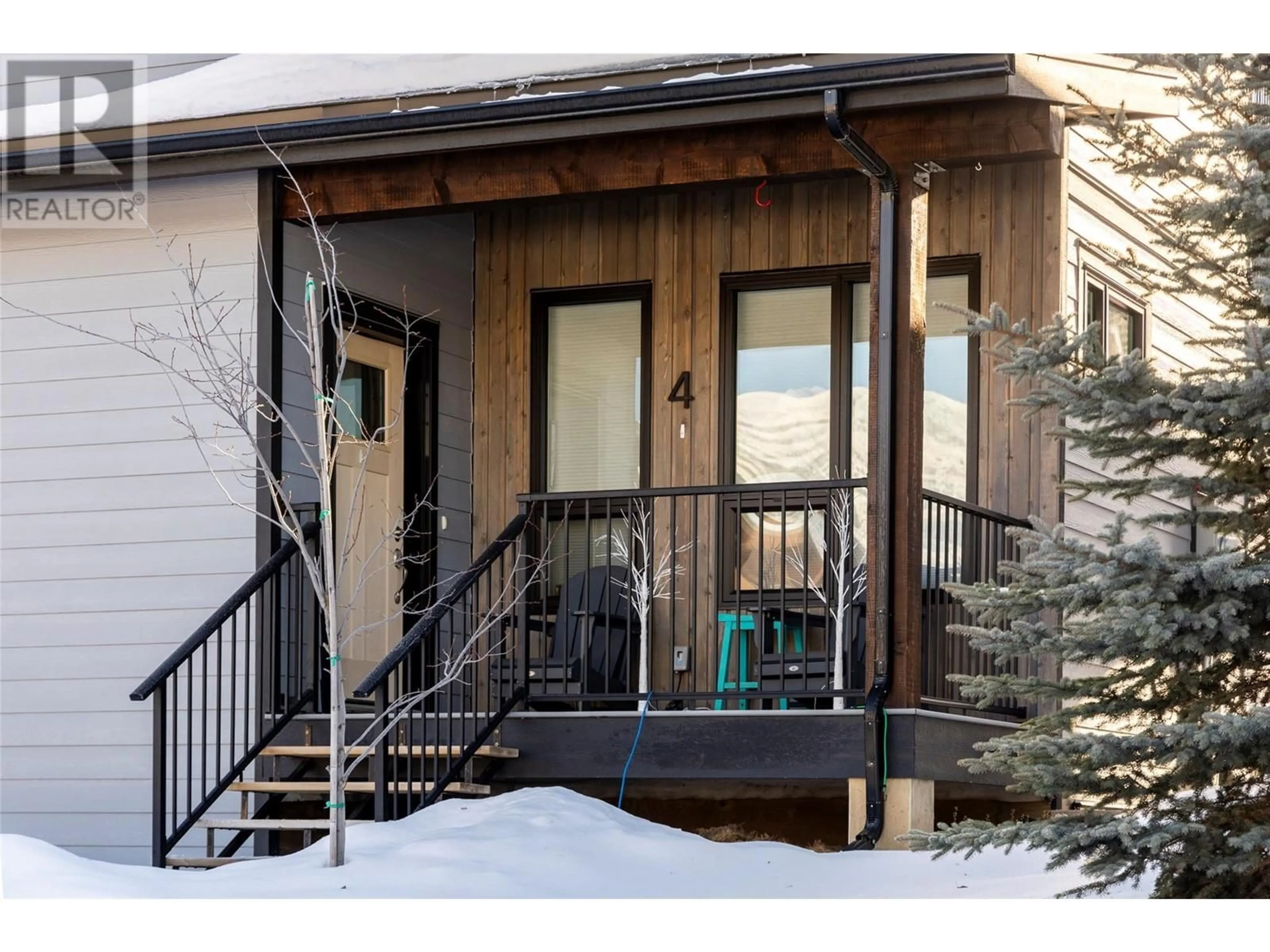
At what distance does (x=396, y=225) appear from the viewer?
9.38 metres

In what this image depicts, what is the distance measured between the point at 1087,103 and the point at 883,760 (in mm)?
2888

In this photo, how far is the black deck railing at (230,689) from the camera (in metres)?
7.46

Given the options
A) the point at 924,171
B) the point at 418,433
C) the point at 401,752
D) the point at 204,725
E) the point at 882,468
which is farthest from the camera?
the point at 418,433

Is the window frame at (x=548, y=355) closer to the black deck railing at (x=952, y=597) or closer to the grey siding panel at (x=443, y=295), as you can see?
the grey siding panel at (x=443, y=295)

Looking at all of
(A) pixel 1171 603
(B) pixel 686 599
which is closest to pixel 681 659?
(B) pixel 686 599

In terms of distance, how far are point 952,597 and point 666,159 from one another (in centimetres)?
244

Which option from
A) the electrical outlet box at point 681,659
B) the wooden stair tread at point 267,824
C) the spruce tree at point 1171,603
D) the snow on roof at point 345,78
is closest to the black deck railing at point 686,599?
the electrical outlet box at point 681,659

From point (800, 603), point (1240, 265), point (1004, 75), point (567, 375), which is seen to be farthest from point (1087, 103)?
point (567, 375)

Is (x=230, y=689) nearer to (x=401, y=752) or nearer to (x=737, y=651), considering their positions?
(x=401, y=752)

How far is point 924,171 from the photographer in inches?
289

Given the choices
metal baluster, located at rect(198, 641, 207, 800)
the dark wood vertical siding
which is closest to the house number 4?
the dark wood vertical siding

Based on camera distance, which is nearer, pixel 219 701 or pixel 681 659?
pixel 219 701

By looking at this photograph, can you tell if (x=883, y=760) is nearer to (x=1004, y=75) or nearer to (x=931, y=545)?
(x=931, y=545)

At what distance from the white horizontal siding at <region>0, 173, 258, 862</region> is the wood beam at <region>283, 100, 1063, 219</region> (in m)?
0.58
